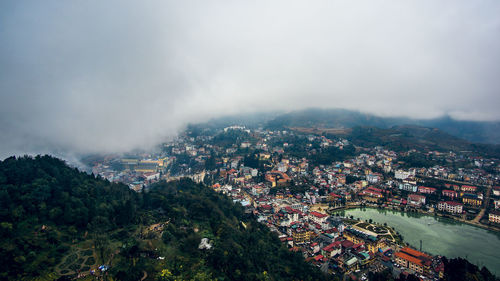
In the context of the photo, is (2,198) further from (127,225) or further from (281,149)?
(281,149)

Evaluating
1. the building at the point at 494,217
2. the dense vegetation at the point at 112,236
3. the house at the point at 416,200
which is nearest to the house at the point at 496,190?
the building at the point at 494,217

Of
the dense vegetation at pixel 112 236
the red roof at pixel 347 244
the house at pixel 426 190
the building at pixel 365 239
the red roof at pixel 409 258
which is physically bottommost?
the house at pixel 426 190

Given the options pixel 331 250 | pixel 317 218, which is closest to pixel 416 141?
pixel 317 218

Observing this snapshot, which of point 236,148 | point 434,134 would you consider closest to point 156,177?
point 236,148

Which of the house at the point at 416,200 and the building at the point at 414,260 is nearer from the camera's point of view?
the building at the point at 414,260

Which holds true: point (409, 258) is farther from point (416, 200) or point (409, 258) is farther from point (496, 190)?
point (496, 190)

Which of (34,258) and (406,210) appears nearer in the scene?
(34,258)

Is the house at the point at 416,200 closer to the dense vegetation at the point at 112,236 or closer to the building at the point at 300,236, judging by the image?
the building at the point at 300,236
